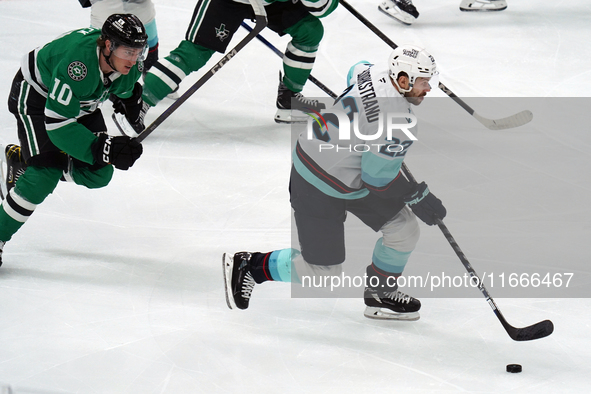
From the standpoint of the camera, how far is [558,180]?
3.74 metres

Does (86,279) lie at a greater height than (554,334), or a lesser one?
lesser

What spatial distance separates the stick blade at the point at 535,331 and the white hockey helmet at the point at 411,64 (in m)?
0.90

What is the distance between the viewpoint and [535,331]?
2387mm

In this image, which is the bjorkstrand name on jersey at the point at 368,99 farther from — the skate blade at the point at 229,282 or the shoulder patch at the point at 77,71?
the shoulder patch at the point at 77,71

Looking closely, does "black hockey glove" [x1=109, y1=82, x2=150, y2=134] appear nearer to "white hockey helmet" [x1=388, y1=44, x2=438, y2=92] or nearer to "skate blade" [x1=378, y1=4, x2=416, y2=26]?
"white hockey helmet" [x1=388, y1=44, x2=438, y2=92]

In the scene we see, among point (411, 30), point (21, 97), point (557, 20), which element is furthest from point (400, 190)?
point (557, 20)

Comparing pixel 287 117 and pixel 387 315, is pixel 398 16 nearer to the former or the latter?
pixel 287 117

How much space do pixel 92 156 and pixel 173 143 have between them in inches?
58.8

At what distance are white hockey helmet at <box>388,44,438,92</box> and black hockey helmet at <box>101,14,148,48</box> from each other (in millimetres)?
918

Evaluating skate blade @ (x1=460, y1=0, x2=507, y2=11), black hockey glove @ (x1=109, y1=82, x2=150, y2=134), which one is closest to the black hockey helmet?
black hockey glove @ (x1=109, y1=82, x2=150, y2=134)

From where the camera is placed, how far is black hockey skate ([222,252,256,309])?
2605mm

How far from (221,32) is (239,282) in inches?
69.2

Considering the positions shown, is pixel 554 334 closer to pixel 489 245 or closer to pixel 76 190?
pixel 489 245

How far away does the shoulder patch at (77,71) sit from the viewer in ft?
8.39
